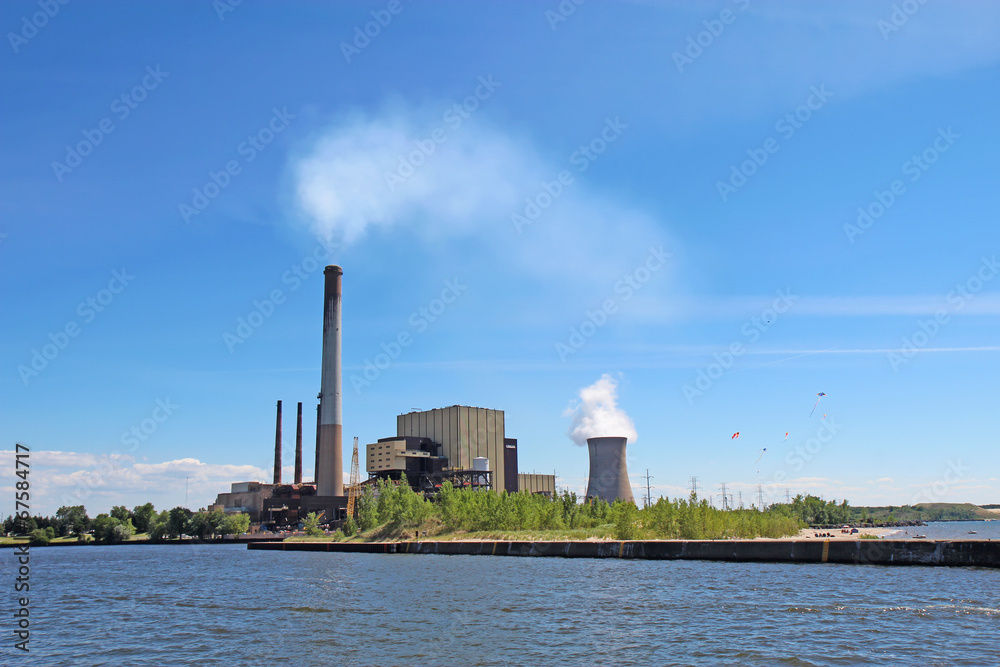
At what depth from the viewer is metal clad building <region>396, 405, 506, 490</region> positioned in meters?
142

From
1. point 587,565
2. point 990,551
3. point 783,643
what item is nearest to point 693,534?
point 587,565

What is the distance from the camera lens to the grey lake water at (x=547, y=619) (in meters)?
22.8

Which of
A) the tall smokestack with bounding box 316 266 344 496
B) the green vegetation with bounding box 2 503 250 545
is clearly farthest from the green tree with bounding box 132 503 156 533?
the tall smokestack with bounding box 316 266 344 496

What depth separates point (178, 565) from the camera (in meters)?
75.6

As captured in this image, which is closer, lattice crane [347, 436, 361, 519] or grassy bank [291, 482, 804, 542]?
grassy bank [291, 482, 804, 542]

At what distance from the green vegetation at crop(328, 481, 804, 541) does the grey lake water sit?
2080cm

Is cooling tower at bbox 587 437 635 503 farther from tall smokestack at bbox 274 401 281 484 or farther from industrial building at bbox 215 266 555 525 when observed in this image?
tall smokestack at bbox 274 401 281 484

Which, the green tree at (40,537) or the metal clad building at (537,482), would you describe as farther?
the metal clad building at (537,482)

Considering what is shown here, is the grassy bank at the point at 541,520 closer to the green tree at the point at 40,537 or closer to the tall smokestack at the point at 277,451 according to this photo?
the tall smokestack at the point at 277,451

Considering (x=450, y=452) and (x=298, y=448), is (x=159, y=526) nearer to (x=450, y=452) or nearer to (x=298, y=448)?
(x=298, y=448)

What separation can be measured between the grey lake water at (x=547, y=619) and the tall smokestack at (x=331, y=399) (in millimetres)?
73949

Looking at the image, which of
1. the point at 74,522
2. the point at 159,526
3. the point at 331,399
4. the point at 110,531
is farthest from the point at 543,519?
the point at 74,522

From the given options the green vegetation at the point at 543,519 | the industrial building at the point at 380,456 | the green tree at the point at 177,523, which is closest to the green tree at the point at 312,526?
the industrial building at the point at 380,456

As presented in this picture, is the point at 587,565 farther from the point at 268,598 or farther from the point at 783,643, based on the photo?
the point at 783,643
